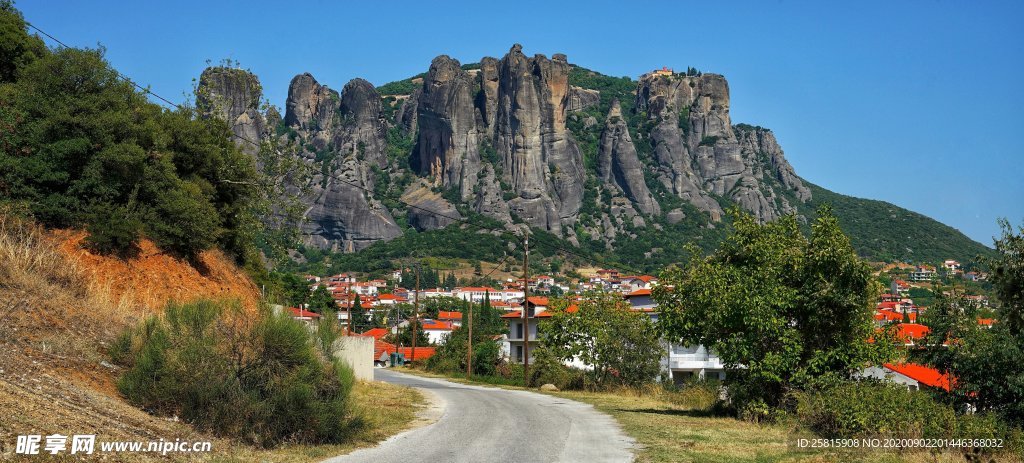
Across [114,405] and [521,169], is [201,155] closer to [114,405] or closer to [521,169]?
[114,405]

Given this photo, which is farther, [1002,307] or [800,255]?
[800,255]

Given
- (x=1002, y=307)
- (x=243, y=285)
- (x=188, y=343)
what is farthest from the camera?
(x=243, y=285)

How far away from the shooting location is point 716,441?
Answer: 632 inches

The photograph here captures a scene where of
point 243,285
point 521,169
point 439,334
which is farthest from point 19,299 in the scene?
point 521,169

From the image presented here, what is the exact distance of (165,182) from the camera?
21781 millimetres

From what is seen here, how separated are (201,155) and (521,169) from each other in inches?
6586

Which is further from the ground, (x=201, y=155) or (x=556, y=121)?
(x=556, y=121)

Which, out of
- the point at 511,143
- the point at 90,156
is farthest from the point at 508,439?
the point at 511,143

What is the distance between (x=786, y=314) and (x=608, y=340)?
19490 mm

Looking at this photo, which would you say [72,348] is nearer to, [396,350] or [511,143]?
[396,350]

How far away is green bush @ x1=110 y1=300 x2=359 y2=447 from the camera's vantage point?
1230cm

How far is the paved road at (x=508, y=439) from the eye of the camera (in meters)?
13.5

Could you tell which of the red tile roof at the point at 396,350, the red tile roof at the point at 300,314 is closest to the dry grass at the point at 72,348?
the red tile roof at the point at 300,314

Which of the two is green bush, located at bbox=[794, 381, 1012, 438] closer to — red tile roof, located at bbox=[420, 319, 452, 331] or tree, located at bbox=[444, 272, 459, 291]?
red tile roof, located at bbox=[420, 319, 452, 331]
